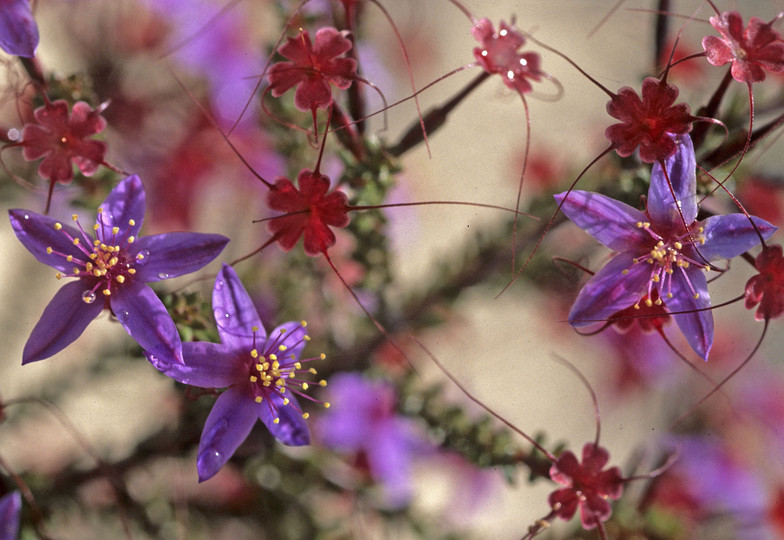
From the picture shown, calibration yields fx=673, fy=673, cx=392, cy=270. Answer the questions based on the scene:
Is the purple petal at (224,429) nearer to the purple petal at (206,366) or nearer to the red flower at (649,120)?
the purple petal at (206,366)

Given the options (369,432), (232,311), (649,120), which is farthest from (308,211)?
(369,432)

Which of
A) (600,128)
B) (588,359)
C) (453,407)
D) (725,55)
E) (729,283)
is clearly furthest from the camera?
(588,359)

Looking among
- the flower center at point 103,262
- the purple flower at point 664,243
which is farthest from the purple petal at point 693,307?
the flower center at point 103,262

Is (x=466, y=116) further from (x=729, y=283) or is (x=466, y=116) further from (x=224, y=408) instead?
(x=224, y=408)

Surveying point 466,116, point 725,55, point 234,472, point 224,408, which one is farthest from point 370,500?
point 466,116

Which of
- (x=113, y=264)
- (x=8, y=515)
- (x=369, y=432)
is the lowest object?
(x=8, y=515)

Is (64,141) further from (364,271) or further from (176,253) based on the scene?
(364,271)

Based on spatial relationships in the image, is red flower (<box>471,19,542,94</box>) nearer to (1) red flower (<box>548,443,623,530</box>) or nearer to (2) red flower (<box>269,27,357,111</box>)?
(2) red flower (<box>269,27,357,111</box>)
